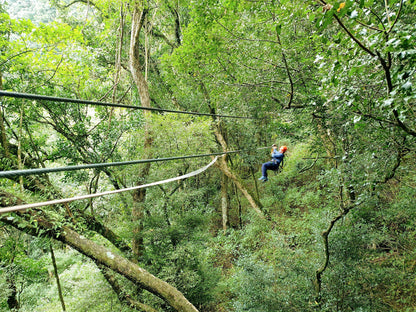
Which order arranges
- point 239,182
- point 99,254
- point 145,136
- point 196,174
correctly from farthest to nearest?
point 239,182 < point 145,136 < point 99,254 < point 196,174

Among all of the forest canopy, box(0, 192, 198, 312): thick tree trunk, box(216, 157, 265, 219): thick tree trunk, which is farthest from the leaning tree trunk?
box(216, 157, 265, 219): thick tree trunk

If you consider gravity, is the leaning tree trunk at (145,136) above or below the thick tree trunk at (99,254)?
above

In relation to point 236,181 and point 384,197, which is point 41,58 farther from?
point 384,197

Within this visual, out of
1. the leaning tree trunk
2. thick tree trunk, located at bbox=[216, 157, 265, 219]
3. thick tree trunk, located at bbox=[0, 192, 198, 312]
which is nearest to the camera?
thick tree trunk, located at bbox=[0, 192, 198, 312]

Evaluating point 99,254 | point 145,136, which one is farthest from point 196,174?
point 145,136

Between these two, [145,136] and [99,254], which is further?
[145,136]

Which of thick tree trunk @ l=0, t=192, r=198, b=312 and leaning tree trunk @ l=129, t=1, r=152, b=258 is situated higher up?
leaning tree trunk @ l=129, t=1, r=152, b=258

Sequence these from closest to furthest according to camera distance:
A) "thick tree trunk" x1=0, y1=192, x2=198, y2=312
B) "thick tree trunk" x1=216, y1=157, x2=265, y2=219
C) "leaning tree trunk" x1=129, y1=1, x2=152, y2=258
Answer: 1. "thick tree trunk" x1=0, y1=192, x2=198, y2=312
2. "leaning tree trunk" x1=129, y1=1, x2=152, y2=258
3. "thick tree trunk" x1=216, y1=157, x2=265, y2=219

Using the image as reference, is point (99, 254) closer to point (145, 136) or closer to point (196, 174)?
point (196, 174)

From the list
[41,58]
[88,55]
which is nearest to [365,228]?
[88,55]

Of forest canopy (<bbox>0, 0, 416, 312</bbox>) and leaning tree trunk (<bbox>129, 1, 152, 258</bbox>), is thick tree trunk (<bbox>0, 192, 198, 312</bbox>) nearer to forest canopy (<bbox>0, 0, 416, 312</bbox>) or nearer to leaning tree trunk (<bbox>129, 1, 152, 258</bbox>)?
forest canopy (<bbox>0, 0, 416, 312</bbox>)

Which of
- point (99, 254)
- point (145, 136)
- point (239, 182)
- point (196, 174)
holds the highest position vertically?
point (145, 136)

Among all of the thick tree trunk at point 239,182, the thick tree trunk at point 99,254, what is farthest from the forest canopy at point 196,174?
the thick tree trunk at point 239,182

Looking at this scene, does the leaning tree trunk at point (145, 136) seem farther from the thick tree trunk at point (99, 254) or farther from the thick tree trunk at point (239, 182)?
the thick tree trunk at point (239, 182)
